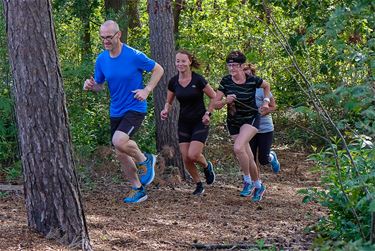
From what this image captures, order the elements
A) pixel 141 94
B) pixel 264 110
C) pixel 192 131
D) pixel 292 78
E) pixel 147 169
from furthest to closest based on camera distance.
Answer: pixel 292 78
pixel 192 131
pixel 147 169
pixel 264 110
pixel 141 94

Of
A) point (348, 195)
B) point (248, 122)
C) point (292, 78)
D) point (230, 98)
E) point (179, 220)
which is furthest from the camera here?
point (292, 78)

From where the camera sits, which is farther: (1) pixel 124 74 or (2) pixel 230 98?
(2) pixel 230 98

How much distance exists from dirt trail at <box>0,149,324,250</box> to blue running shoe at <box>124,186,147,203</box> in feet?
0.28

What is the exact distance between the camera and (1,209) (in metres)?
9.33

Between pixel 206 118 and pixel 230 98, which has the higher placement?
pixel 230 98

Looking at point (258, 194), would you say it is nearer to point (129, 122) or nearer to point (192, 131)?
point (192, 131)

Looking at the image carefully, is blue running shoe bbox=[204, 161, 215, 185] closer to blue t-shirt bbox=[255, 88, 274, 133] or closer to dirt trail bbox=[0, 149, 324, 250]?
dirt trail bbox=[0, 149, 324, 250]

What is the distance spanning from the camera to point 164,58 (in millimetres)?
12148

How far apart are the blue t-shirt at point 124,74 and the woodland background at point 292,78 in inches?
56.0

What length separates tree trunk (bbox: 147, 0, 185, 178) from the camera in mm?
12047

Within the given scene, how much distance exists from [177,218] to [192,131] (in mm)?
1871

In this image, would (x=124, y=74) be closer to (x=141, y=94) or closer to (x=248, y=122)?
(x=141, y=94)

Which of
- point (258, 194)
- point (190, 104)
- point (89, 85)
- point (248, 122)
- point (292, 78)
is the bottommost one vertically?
point (258, 194)

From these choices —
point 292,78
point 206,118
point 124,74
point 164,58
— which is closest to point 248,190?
point 206,118
